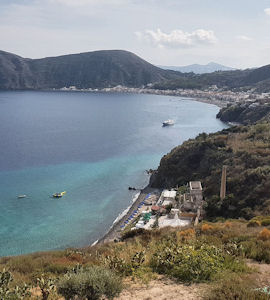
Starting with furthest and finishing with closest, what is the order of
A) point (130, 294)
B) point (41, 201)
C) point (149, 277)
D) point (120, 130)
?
point (120, 130) → point (41, 201) → point (149, 277) → point (130, 294)

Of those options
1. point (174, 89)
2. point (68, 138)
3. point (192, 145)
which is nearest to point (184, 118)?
point (68, 138)

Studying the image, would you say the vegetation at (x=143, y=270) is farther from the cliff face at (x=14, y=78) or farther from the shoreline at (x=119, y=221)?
the cliff face at (x=14, y=78)

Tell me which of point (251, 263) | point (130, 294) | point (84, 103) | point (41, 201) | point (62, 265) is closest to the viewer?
point (130, 294)

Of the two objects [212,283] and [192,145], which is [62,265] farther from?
[192,145]

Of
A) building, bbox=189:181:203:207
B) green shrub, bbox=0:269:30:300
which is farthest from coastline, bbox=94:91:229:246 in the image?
green shrub, bbox=0:269:30:300

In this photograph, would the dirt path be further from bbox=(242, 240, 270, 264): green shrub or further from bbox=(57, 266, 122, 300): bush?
bbox=(242, 240, 270, 264): green shrub

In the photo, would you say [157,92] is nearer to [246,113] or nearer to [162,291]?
[246,113]
